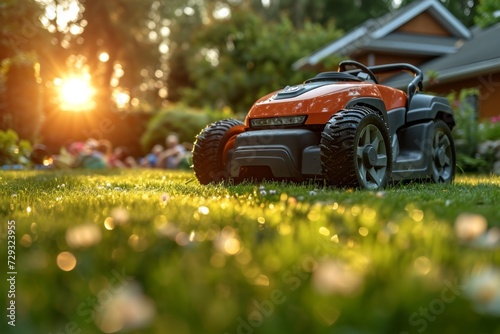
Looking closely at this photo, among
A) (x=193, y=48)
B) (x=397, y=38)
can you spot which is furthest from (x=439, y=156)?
(x=193, y=48)

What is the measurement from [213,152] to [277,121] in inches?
27.0

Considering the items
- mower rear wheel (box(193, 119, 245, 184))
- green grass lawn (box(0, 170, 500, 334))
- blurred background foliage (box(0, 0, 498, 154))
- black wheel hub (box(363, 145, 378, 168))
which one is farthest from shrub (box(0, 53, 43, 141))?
green grass lawn (box(0, 170, 500, 334))

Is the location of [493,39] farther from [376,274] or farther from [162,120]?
[376,274]

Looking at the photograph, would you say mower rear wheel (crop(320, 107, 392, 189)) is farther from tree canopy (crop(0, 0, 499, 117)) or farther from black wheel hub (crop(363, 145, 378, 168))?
tree canopy (crop(0, 0, 499, 117))

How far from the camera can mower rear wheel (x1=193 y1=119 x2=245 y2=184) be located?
518cm

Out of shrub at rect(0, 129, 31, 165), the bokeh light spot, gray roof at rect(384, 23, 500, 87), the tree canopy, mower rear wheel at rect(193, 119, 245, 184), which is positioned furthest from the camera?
the tree canopy

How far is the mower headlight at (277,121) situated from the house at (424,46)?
994cm

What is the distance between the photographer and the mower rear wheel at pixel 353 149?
4.23 meters

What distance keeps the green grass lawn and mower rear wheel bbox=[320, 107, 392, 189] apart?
1720 millimetres

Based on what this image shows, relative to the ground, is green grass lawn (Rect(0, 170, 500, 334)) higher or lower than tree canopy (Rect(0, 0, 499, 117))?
lower

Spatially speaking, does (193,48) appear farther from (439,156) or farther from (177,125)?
(439,156)

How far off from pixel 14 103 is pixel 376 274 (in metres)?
11.8

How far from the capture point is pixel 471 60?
1409 cm

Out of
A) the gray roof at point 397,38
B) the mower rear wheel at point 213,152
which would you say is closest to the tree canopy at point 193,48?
the gray roof at point 397,38
